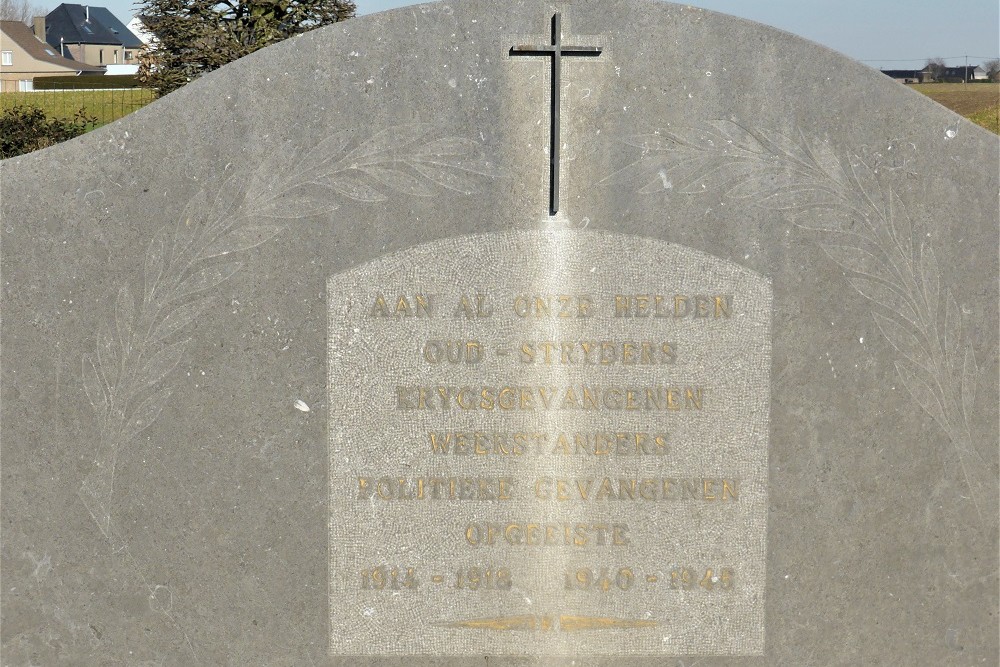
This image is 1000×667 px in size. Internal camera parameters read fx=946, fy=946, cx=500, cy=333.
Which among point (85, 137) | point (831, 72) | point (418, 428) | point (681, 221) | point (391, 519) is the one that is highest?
point (831, 72)

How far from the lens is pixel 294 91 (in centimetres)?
293

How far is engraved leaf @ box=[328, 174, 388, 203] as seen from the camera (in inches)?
117

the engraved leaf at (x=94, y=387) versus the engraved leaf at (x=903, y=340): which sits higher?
the engraved leaf at (x=903, y=340)

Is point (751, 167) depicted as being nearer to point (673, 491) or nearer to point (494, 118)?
point (494, 118)

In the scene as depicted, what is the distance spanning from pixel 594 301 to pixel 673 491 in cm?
68

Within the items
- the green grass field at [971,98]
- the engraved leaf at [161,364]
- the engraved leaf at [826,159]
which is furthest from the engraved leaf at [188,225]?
the green grass field at [971,98]

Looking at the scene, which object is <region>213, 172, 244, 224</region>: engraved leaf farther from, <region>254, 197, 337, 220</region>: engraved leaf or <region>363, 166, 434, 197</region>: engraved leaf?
<region>363, 166, 434, 197</region>: engraved leaf

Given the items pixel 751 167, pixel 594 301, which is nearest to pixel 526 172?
pixel 594 301

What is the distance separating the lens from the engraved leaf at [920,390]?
3.13 m

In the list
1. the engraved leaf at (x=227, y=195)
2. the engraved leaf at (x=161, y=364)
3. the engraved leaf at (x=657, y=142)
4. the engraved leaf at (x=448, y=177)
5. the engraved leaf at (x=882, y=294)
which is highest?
the engraved leaf at (x=657, y=142)

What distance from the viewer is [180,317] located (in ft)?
9.95

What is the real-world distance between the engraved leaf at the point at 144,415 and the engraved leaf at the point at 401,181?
97 cm

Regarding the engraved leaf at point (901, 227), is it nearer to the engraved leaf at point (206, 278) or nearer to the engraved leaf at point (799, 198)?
the engraved leaf at point (799, 198)

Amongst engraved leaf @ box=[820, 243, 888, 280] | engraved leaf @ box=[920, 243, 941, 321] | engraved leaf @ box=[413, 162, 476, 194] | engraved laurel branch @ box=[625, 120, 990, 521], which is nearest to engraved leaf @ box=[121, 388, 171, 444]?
engraved leaf @ box=[413, 162, 476, 194]
